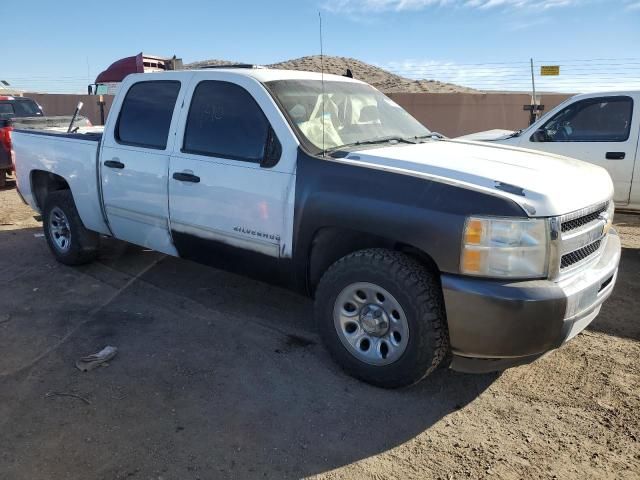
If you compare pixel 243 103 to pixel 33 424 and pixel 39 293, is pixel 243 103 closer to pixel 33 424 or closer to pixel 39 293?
pixel 33 424

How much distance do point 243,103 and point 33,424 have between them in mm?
2419

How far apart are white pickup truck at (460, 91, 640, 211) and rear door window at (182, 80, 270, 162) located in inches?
161

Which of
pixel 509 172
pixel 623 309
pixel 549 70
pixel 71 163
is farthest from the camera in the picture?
pixel 549 70

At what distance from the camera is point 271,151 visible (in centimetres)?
370

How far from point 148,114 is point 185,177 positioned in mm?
887

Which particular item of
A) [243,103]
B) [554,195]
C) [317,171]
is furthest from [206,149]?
[554,195]

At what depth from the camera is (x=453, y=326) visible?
296cm

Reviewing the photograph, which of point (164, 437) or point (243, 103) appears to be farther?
point (243, 103)

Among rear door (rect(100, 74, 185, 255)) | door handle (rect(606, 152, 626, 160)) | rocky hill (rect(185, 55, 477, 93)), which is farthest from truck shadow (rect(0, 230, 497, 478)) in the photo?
rocky hill (rect(185, 55, 477, 93))

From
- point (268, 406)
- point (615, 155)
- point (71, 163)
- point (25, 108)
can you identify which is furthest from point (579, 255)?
point (25, 108)

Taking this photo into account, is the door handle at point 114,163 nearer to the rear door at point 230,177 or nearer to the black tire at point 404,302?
the rear door at point 230,177

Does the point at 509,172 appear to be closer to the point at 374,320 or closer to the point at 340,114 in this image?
the point at 374,320

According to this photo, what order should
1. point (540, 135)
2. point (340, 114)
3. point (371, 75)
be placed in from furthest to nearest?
1. point (371, 75)
2. point (540, 135)
3. point (340, 114)

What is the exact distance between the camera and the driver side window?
6383mm
